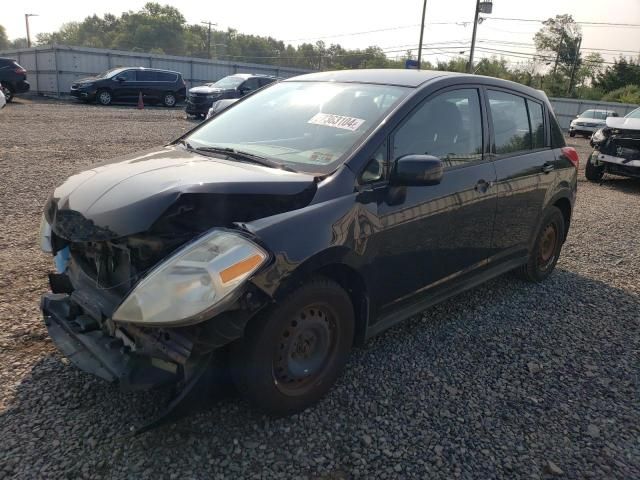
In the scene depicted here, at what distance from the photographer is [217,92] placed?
17.8 metres

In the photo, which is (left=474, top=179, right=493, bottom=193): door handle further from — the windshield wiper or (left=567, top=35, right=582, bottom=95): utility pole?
(left=567, top=35, right=582, bottom=95): utility pole

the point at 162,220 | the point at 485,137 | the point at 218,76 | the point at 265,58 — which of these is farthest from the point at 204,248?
the point at 265,58

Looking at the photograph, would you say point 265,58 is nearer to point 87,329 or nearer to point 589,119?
point 589,119

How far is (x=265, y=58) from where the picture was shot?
8994 centimetres

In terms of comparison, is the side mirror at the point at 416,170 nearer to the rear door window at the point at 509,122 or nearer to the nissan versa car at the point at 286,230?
the nissan versa car at the point at 286,230

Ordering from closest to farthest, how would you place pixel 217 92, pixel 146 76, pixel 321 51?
pixel 217 92, pixel 146 76, pixel 321 51

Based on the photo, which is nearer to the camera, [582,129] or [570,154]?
[570,154]

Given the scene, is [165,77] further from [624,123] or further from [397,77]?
[397,77]

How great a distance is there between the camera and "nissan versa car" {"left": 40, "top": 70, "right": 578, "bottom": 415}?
2219mm

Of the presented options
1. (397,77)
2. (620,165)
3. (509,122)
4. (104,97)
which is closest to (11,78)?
(104,97)

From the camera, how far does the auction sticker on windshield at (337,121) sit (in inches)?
120

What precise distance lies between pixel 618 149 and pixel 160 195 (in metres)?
10.4

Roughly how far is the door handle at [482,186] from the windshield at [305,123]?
850mm

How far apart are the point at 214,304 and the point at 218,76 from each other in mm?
32250
